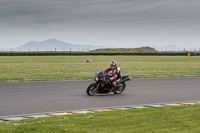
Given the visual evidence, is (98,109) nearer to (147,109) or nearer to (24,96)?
(147,109)

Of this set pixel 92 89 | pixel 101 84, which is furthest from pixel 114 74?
pixel 92 89

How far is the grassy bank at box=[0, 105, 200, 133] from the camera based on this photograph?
24.2ft

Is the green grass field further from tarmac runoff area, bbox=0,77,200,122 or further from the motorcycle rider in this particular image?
the motorcycle rider

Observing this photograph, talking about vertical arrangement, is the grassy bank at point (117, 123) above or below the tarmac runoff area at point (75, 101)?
above

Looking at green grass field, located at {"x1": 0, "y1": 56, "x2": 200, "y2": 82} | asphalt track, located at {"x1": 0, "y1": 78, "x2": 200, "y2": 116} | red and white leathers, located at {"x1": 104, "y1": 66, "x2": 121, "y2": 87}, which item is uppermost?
red and white leathers, located at {"x1": 104, "y1": 66, "x2": 121, "y2": 87}

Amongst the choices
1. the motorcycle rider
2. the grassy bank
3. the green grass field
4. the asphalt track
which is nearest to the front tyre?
the asphalt track

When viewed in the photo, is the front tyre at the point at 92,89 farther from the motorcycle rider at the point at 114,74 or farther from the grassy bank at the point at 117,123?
the grassy bank at the point at 117,123

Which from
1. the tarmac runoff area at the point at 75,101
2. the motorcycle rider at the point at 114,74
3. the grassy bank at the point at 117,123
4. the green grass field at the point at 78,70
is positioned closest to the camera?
the grassy bank at the point at 117,123

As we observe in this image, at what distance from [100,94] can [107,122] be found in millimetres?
6682

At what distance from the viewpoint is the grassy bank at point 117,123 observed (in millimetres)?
7391

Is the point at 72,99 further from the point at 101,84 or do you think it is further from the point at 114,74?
the point at 114,74

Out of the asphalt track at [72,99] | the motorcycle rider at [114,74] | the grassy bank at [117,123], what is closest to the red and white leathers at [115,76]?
the motorcycle rider at [114,74]

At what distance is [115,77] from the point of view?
1470 cm

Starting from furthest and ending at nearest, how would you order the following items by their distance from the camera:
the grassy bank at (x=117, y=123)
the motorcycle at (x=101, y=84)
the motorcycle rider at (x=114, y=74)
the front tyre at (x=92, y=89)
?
the motorcycle rider at (x=114, y=74)
the front tyre at (x=92, y=89)
the motorcycle at (x=101, y=84)
the grassy bank at (x=117, y=123)
